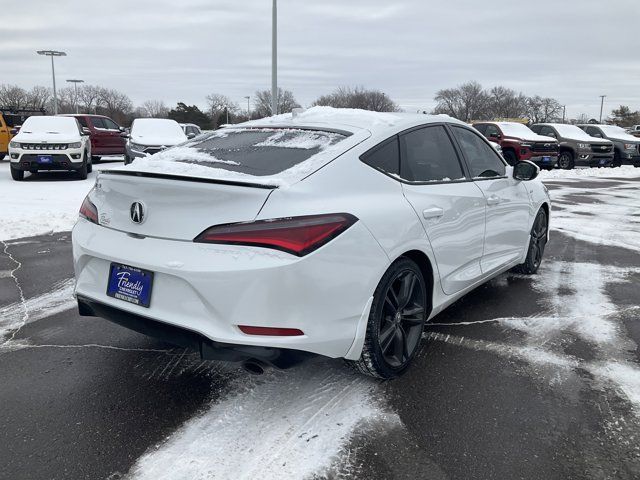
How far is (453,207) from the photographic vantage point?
3736 millimetres

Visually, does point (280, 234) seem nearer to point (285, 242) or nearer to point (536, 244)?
point (285, 242)

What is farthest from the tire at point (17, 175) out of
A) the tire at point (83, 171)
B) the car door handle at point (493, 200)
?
the car door handle at point (493, 200)

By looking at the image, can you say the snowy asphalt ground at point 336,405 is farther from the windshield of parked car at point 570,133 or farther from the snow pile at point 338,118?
the windshield of parked car at point 570,133

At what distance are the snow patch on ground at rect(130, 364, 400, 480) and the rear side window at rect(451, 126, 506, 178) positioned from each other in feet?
6.47

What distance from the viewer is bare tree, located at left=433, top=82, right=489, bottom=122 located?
98.1 metres

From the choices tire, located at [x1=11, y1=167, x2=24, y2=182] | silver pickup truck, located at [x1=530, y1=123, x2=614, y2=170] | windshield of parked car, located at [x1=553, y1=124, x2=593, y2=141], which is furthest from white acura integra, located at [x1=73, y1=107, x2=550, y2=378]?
windshield of parked car, located at [x1=553, y1=124, x2=593, y2=141]

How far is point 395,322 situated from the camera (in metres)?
3.29

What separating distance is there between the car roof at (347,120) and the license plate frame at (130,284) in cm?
148

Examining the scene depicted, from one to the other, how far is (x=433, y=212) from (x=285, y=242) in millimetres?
1264

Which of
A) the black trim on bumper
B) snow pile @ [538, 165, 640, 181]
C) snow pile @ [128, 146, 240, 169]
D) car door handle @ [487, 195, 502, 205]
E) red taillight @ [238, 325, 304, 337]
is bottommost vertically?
snow pile @ [538, 165, 640, 181]

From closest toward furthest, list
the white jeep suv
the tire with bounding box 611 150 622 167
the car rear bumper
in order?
1. the car rear bumper
2. the white jeep suv
3. the tire with bounding box 611 150 622 167

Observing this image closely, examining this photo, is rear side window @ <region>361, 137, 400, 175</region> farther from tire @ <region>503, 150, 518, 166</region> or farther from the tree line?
the tree line

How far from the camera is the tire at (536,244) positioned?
5590 millimetres

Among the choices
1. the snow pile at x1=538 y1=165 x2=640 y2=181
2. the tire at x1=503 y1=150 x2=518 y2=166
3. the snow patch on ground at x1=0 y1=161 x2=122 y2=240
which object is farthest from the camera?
the snow pile at x1=538 y1=165 x2=640 y2=181
